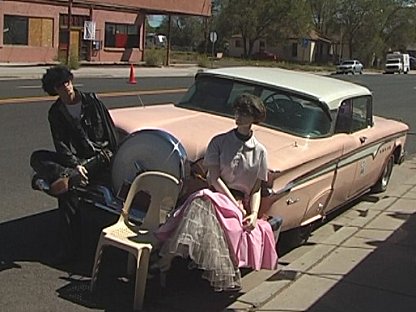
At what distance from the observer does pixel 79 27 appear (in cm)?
4481

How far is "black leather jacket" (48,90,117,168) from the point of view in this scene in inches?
233

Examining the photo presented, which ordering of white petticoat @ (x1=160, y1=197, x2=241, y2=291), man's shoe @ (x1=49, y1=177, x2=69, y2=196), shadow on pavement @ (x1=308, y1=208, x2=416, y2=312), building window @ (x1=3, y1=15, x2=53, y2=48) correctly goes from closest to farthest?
1. white petticoat @ (x1=160, y1=197, x2=241, y2=291)
2. shadow on pavement @ (x1=308, y1=208, x2=416, y2=312)
3. man's shoe @ (x1=49, y1=177, x2=69, y2=196)
4. building window @ (x1=3, y1=15, x2=53, y2=48)

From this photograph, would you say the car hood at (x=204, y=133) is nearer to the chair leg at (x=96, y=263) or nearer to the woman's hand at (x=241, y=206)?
the woman's hand at (x=241, y=206)

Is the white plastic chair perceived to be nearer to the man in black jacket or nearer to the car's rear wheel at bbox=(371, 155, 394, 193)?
the man in black jacket

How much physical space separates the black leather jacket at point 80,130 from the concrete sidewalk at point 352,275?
69.1 inches

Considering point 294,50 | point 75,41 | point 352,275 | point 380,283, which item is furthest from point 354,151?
point 294,50

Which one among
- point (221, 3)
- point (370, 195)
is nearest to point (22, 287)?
point (370, 195)

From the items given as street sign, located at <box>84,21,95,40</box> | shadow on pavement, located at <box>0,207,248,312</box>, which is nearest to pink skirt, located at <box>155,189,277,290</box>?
shadow on pavement, located at <box>0,207,248,312</box>

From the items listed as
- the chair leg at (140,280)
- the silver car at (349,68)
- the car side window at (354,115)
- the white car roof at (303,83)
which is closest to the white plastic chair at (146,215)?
the chair leg at (140,280)

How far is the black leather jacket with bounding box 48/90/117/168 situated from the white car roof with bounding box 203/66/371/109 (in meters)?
1.66

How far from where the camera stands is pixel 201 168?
5676mm

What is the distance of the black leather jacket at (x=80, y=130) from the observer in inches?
233

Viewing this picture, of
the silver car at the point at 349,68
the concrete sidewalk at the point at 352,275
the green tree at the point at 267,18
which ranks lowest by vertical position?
the silver car at the point at 349,68

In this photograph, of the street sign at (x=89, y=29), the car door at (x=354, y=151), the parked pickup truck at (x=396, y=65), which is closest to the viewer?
the car door at (x=354, y=151)
